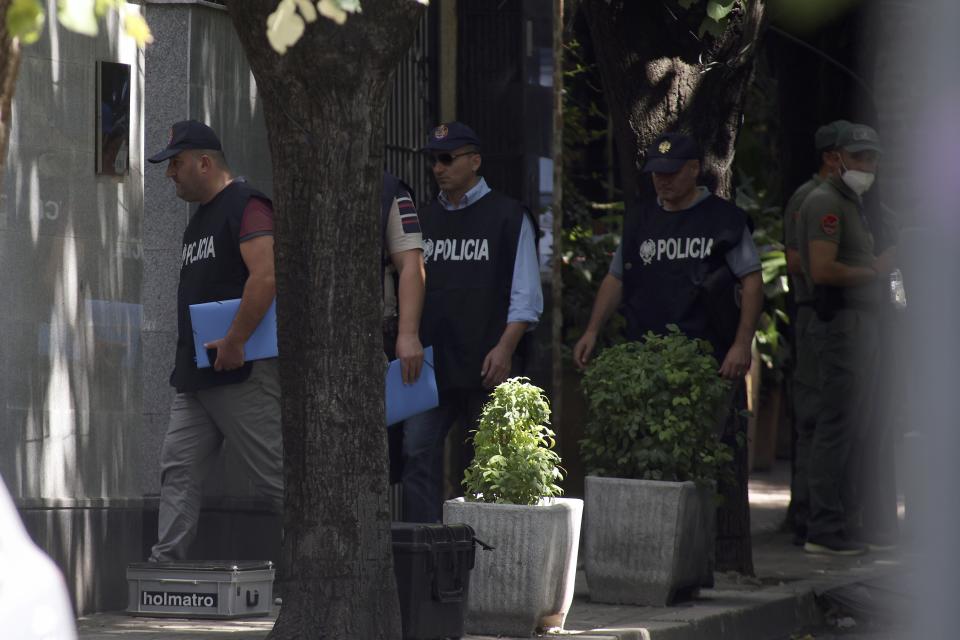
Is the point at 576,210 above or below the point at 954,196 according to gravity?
above

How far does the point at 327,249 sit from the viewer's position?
5.93 meters

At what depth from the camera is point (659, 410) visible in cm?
770

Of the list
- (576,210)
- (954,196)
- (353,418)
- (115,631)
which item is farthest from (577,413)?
(954,196)

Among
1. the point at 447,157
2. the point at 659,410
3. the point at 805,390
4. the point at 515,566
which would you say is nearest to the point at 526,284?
the point at 447,157

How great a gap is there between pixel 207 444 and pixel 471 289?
1.33 metres

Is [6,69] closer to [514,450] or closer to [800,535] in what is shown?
[514,450]

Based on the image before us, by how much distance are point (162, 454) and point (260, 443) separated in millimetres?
457

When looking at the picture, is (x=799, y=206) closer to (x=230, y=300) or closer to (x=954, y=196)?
(x=230, y=300)

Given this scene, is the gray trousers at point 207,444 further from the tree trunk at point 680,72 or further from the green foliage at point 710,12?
the green foliage at point 710,12

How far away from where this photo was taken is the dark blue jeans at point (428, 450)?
7875mm

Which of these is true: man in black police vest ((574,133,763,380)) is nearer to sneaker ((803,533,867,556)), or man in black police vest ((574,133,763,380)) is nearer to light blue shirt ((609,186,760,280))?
light blue shirt ((609,186,760,280))

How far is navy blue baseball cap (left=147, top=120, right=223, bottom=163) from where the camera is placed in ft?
24.8

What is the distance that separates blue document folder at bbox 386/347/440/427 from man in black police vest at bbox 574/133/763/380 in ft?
→ 2.97

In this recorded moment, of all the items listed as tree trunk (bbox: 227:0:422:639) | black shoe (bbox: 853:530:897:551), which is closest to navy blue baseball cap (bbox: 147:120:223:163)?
tree trunk (bbox: 227:0:422:639)
